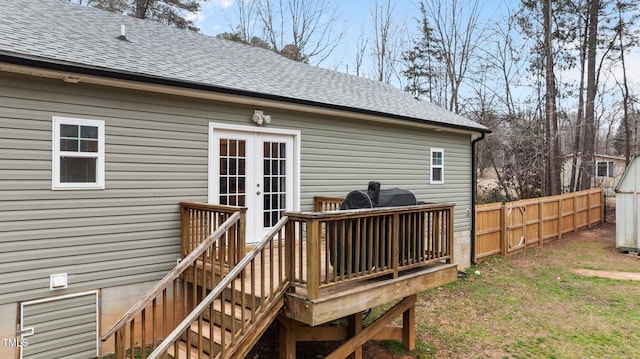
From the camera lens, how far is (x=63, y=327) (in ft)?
15.0

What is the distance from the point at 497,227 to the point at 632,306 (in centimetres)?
415

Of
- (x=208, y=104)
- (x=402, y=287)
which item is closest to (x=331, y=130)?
(x=208, y=104)

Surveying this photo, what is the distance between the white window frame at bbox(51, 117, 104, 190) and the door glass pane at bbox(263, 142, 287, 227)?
242 centimetres

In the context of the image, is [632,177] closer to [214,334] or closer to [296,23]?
[214,334]

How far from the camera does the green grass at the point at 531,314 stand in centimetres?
571

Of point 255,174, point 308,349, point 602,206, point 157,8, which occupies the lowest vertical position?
point 308,349

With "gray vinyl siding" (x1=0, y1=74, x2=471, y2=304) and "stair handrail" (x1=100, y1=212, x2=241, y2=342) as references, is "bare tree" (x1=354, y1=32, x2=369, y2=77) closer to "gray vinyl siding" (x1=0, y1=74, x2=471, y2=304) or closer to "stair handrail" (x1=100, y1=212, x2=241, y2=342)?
"gray vinyl siding" (x1=0, y1=74, x2=471, y2=304)

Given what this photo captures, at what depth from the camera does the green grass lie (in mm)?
5715

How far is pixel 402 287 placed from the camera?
15.9 feet

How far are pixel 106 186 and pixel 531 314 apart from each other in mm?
7246

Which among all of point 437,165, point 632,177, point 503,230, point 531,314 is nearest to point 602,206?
point 632,177

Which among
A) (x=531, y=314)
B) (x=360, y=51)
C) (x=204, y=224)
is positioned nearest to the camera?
(x=204, y=224)

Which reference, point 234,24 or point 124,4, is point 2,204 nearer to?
point 124,4

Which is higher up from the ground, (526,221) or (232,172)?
(232,172)
